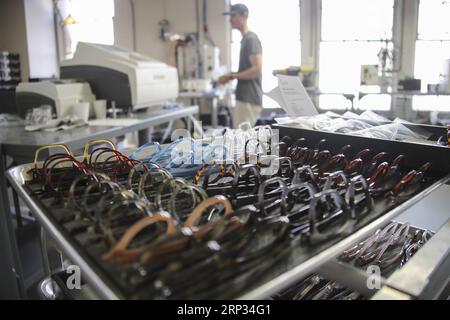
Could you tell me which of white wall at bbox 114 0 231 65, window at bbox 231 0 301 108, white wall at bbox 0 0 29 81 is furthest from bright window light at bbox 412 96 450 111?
white wall at bbox 0 0 29 81

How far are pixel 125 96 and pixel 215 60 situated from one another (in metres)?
2.46

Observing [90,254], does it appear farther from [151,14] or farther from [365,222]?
[151,14]

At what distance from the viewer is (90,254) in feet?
1.97

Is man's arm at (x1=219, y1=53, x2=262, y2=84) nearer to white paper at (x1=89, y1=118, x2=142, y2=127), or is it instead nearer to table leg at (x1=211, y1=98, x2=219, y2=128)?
white paper at (x1=89, y1=118, x2=142, y2=127)

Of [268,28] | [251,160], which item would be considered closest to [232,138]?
[251,160]

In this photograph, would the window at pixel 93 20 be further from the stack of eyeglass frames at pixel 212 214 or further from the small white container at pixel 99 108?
the stack of eyeglass frames at pixel 212 214

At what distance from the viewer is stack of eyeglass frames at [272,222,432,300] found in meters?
0.94

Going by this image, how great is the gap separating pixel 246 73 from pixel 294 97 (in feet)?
5.05

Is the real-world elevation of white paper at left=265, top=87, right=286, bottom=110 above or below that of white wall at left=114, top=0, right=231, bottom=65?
below

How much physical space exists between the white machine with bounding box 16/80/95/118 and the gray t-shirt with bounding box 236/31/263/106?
1321 millimetres

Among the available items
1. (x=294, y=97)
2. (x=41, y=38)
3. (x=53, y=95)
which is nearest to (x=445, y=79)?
(x=294, y=97)

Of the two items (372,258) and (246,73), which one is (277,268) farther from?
(246,73)

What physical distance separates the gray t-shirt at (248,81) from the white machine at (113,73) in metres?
0.83
